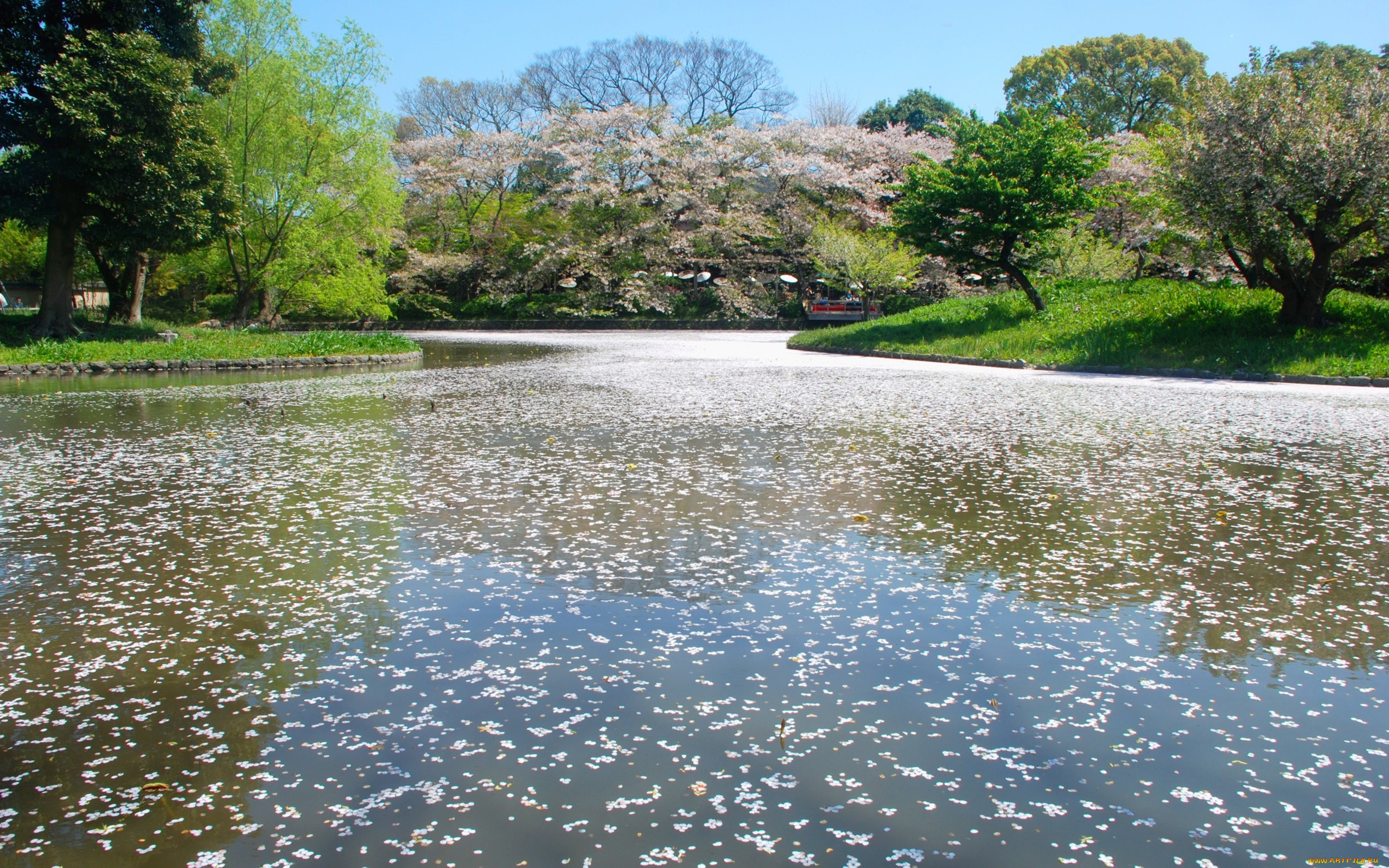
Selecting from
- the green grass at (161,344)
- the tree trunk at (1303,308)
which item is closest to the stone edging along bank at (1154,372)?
the tree trunk at (1303,308)

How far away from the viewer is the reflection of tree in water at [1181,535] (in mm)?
4023

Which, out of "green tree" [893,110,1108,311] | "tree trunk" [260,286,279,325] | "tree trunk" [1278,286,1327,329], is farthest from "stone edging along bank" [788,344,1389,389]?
"tree trunk" [260,286,279,325]

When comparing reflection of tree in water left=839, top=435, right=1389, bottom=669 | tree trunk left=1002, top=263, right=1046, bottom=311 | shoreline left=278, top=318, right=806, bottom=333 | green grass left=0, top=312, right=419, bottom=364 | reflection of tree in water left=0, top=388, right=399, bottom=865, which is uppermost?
tree trunk left=1002, top=263, right=1046, bottom=311

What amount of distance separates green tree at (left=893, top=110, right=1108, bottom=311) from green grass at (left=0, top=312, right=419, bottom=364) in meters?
12.3

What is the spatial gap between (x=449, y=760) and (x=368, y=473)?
15.4ft

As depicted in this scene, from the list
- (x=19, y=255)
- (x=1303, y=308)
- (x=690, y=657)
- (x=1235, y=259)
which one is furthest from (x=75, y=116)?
(x=19, y=255)

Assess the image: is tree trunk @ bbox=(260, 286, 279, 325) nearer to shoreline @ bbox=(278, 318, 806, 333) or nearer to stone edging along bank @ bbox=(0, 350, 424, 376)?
shoreline @ bbox=(278, 318, 806, 333)

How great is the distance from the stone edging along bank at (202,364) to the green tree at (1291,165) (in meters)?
15.4

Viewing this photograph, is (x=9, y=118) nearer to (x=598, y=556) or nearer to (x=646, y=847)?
(x=598, y=556)

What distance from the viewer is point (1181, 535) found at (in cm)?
541

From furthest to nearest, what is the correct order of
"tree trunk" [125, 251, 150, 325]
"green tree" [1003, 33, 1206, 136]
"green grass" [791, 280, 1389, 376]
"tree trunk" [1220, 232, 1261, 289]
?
"green tree" [1003, 33, 1206, 136] < "tree trunk" [125, 251, 150, 325] < "tree trunk" [1220, 232, 1261, 289] < "green grass" [791, 280, 1389, 376]

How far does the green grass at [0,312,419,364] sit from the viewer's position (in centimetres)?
1639

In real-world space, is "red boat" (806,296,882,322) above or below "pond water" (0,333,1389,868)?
above

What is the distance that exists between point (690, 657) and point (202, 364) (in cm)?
1619
